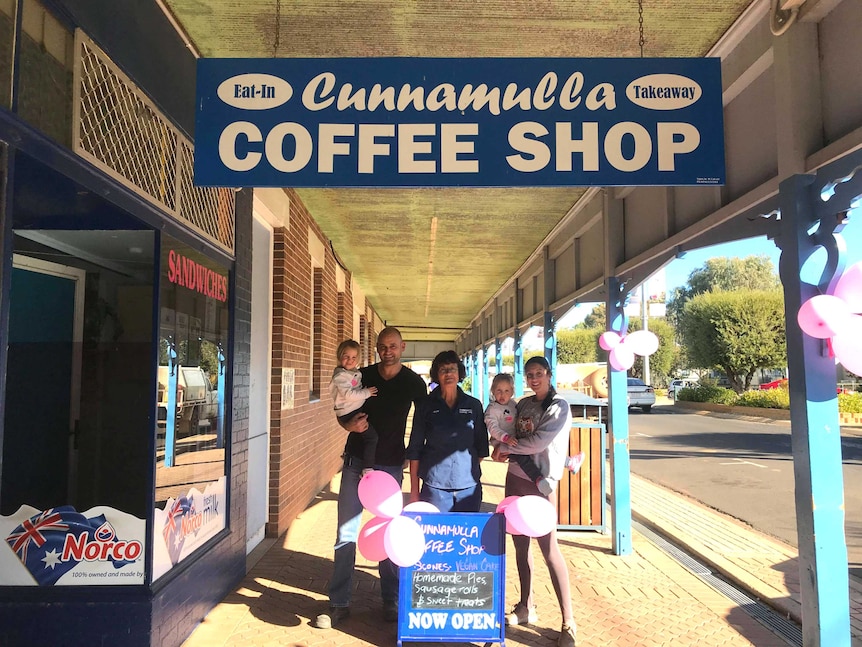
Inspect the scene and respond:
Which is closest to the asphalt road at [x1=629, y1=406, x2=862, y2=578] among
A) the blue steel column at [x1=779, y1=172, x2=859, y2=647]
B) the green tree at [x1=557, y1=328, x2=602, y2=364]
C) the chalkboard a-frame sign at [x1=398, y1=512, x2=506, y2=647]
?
the blue steel column at [x1=779, y1=172, x2=859, y2=647]

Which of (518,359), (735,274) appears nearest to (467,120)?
(518,359)

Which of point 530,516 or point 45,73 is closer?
point 45,73

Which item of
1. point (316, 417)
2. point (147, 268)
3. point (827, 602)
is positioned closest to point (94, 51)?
point (147, 268)

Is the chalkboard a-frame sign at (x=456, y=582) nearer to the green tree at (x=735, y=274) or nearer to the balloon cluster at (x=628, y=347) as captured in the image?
the balloon cluster at (x=628, y=347)

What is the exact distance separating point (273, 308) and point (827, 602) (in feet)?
17.0

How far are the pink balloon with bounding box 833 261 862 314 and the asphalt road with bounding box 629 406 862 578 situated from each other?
4093mm

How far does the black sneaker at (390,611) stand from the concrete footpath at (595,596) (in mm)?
57

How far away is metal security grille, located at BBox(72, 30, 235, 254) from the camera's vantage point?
9.76 ft

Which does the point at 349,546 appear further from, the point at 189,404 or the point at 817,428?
the point at 817,428

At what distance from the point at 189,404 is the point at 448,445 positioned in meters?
1.70

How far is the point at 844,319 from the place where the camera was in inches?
111

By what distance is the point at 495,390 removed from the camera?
4246mm

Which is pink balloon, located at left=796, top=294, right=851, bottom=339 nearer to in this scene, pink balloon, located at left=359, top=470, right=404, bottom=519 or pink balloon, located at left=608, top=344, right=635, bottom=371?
pink balloon, located at left=359, top=470, right=404, bottom=519

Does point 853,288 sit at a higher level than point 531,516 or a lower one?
higher
